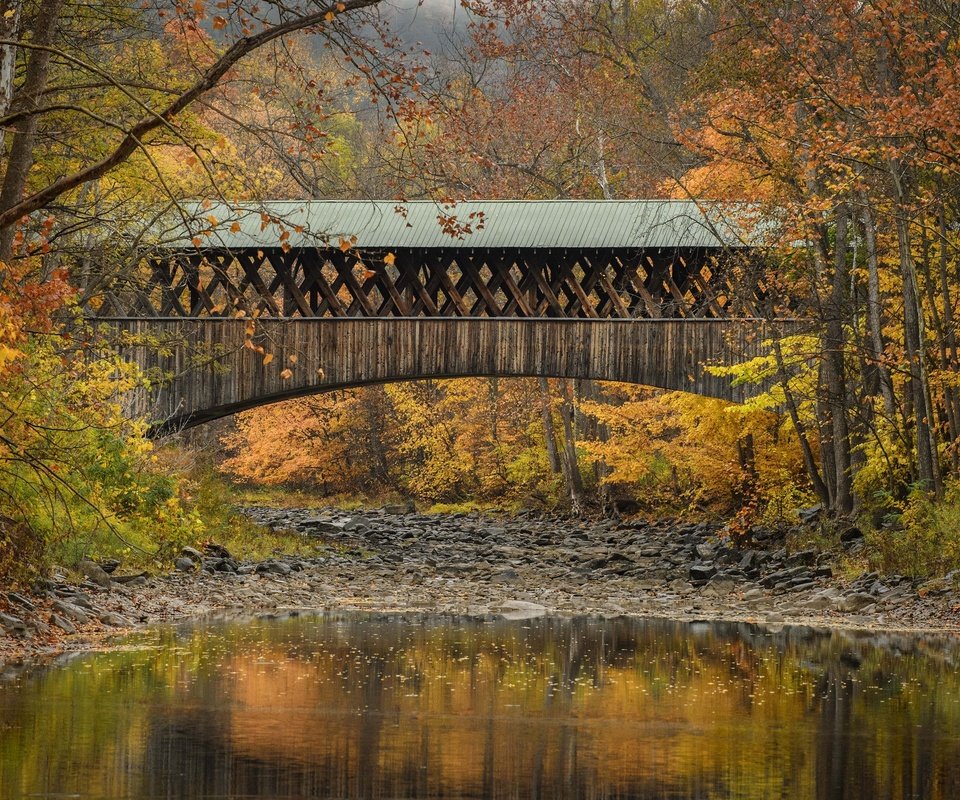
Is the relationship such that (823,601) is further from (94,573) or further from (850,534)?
(94,573)

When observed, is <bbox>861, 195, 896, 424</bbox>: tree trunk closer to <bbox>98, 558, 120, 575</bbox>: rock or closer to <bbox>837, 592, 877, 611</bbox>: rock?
<bbox>837, 592, 877, 611</bbox>: rock

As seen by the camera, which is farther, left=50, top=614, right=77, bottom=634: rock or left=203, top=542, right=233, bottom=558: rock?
left=203, top=542, right=233, bottom=558: rock

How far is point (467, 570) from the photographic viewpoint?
1812 cm

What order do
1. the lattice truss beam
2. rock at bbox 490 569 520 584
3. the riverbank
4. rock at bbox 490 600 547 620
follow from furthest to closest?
the lattice truss beam → rock at bbox 490 569 520 584 → rock at bbox 490 600 547 620 → the riverbank

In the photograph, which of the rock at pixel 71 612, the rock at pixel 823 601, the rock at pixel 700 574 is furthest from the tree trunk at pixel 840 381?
the rock at pixel 71 612

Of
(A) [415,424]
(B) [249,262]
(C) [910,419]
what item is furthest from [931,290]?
(A) [415,424]

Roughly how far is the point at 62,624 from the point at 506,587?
6.68 metres

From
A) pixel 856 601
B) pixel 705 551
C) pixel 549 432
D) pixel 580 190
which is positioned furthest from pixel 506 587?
pixel 580 190

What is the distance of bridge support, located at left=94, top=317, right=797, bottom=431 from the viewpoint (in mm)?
20094

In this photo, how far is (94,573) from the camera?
12.6 meters

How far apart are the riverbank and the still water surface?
97 centimetres

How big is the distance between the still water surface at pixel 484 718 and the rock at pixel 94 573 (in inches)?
81.6

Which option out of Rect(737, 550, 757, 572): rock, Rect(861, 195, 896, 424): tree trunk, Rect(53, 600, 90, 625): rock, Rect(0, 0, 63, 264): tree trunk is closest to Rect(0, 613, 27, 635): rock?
Rect(53, 600, 90, 625): rock

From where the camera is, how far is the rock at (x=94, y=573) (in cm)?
1241
